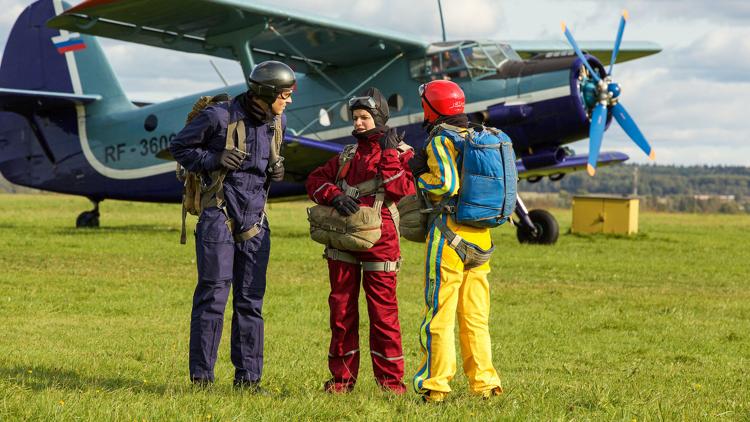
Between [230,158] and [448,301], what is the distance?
59.3 inches

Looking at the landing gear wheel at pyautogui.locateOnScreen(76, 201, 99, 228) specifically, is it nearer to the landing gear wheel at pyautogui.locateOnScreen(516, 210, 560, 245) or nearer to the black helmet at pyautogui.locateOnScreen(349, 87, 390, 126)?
the landing gear wheel at pyautogui.locateOnScreen(516, 210, 560, 245)

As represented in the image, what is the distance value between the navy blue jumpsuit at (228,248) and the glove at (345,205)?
450 mm

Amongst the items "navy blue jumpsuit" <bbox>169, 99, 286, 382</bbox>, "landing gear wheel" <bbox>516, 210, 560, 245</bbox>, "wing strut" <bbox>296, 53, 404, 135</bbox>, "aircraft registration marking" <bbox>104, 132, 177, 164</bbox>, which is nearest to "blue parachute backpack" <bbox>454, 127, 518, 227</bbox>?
"navy blue jumpsuit" <bbox>169, 99, 286, 382</bbox>

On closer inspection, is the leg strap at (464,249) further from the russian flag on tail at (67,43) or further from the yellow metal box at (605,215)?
the russian flag on tail at (67,43)

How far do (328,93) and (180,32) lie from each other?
3.15 m

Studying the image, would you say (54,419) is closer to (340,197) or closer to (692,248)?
(340,197)

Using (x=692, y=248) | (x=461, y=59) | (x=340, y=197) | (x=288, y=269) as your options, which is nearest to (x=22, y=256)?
(x=288, y=269)

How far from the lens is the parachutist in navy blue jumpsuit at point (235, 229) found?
5.31 meters

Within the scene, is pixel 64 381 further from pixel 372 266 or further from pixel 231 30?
pixel 231 30

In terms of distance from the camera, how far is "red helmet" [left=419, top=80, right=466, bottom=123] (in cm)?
516

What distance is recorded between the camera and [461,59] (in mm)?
17031

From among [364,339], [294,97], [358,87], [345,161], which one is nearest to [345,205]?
[345,161]

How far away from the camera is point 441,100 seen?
5.16 m

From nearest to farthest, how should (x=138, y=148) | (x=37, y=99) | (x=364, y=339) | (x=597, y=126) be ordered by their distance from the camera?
(x=364, y=339), (x=597, y=126), (x=138, y=148), (x=37, y=99)
